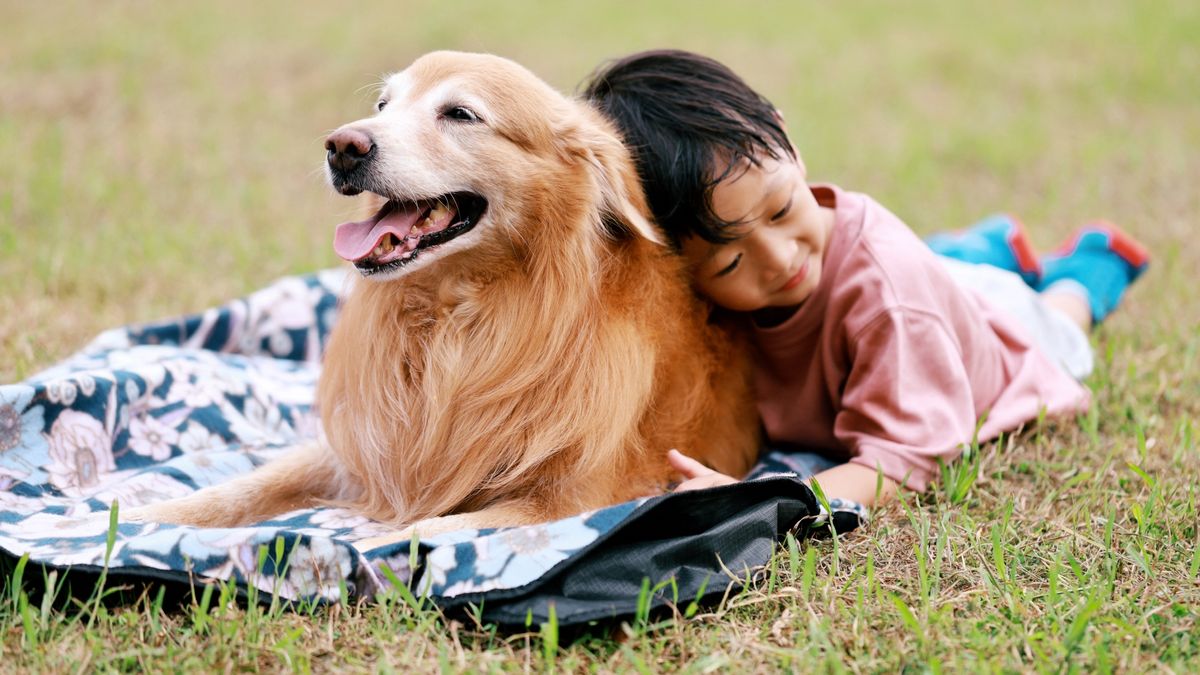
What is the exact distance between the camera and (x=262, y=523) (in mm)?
2865

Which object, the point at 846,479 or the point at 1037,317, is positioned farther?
the point at 1037,317

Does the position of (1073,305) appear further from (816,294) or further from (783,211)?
(783,211)

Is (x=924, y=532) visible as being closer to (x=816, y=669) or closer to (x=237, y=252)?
(x=816, y=669)

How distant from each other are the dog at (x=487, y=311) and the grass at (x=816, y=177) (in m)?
0.44

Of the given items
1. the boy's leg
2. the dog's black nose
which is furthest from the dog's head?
the boy's leg

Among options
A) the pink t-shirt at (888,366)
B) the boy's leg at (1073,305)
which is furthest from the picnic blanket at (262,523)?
the boy's leg at (1073,305)

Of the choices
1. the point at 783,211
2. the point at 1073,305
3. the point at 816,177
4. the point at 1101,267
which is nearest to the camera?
the point at 783,211

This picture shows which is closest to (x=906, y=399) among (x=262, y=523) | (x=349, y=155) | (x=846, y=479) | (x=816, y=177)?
(x=846, y=479)

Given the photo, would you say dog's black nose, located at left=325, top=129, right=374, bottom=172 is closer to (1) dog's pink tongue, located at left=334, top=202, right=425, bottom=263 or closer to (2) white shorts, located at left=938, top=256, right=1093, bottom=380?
(1) dog's pink tongue, located at left=334, top=202, right=425, bottom=263

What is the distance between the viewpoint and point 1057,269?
473 centimetres

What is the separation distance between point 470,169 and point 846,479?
49.7 inches

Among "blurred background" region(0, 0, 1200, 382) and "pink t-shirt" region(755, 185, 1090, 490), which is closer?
"pink t-shirt" region(755, 185, 1090, 490)

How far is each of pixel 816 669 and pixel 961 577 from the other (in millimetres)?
585

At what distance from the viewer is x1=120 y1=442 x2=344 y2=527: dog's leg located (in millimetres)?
2756
